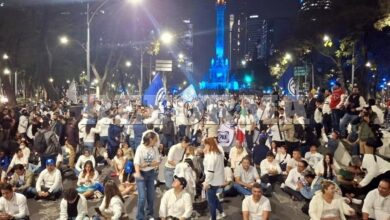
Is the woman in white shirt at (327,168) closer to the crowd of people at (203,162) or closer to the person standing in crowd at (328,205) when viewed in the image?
the crowd of people at (203,162)

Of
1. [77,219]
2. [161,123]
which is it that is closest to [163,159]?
[161,123]

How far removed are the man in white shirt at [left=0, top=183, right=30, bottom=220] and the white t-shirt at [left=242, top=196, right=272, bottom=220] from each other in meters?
4.23

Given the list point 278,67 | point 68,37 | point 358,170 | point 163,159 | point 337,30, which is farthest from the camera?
point 278,67

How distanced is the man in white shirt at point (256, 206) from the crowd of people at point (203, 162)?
16 millimetres

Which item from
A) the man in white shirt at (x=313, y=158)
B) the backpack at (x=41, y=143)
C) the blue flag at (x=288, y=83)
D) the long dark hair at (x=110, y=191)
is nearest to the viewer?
the long dark hair at (x=110, y=191)

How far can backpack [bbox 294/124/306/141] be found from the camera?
15.5 metres

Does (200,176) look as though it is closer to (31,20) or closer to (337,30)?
(337,30)

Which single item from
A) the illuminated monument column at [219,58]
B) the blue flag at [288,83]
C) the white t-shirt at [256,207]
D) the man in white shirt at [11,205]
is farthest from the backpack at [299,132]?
the illuminated monument column at [219,58]

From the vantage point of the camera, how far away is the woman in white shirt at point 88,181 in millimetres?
11695

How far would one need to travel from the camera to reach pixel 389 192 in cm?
820

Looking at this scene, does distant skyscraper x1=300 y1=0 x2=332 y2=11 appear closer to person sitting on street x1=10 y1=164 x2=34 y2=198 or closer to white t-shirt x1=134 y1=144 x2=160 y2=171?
person sitting on street x1=10 y1=164 x2=34 y2=198

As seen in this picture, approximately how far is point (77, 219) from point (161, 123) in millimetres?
8680

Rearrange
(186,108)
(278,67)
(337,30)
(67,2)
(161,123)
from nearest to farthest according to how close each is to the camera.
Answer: (161,123), (186,108), (337,30), (67,2), (278,67)

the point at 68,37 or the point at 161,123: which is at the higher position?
the point at 68,37
